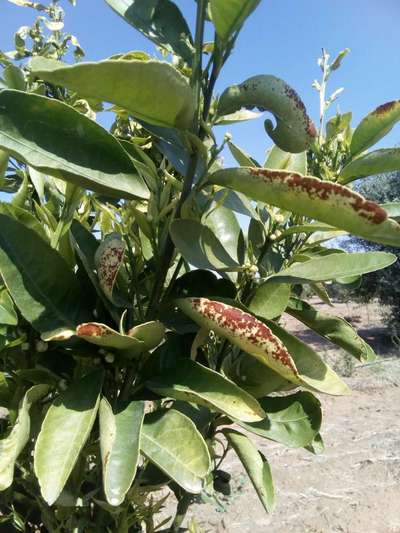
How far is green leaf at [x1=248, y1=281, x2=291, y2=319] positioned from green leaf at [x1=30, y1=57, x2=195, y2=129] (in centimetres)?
39

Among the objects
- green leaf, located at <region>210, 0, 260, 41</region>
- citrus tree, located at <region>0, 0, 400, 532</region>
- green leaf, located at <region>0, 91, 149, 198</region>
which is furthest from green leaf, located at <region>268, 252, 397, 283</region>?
green leaf, located at <region>210, 0, 260, 41</region>

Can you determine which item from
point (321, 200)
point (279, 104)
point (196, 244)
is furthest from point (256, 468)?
point (279, 104)

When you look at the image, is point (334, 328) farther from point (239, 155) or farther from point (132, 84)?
point (132, 84)

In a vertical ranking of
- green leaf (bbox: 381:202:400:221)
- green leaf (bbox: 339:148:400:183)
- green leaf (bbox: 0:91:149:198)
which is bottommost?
green leaf (bbox: 381:202:400:221)

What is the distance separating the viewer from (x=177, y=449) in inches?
32.4

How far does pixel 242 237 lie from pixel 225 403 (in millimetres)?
450

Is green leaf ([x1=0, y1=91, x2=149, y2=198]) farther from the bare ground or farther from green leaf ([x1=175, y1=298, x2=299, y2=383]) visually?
the bare ground

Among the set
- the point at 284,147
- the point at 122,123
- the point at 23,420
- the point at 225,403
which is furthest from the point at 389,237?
the point at 122,123

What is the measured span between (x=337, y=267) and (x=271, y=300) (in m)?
0.15

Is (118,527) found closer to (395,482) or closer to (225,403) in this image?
(225,403)

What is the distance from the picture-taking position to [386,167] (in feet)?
3.24

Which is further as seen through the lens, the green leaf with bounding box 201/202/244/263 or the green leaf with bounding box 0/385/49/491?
the green leaf with bounding box 201/202/244/263

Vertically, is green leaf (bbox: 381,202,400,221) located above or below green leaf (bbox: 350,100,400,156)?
below

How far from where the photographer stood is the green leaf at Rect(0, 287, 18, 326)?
2.98ft
